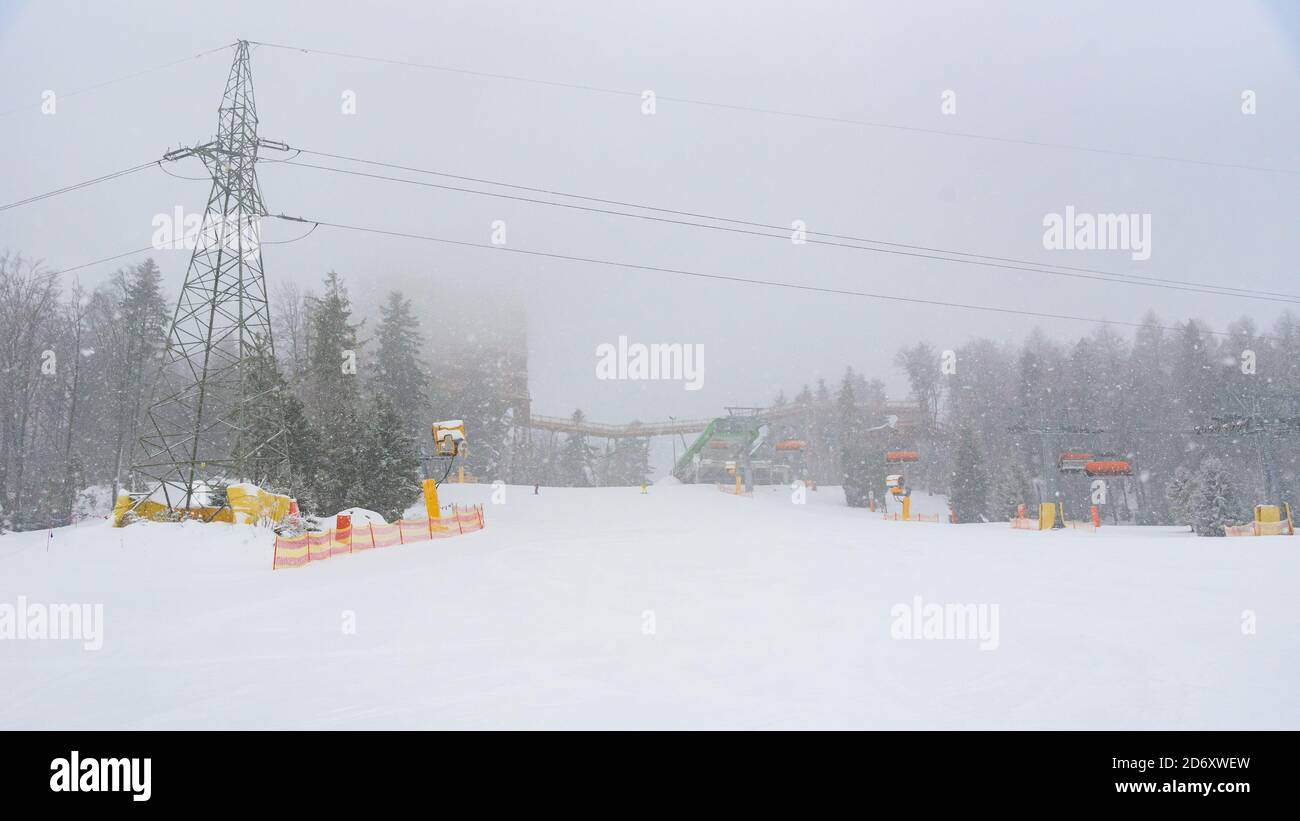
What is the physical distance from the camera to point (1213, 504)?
28.6m

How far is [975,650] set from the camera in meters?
8.14

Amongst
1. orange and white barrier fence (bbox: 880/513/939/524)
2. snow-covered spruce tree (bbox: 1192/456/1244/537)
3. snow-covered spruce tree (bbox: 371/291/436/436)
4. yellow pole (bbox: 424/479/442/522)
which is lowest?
orange and white barrier fence (bbox: 880/513/939/524)

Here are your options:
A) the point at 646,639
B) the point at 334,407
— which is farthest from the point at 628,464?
the point at 646,639

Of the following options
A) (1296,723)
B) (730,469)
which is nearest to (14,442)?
(730,469)

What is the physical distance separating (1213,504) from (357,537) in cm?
3411

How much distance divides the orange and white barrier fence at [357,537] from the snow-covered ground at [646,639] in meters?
0.73

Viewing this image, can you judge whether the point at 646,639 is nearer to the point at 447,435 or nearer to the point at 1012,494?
the point at 447,435

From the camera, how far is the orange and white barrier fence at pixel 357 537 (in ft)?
54.7

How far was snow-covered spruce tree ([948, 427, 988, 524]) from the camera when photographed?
1865 inches

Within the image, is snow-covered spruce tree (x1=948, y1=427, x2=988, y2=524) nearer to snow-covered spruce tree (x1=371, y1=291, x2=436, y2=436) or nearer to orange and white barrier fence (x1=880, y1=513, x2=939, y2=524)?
orange and white barrier fence (x1=880, y1=513, x2=939, y2=524)

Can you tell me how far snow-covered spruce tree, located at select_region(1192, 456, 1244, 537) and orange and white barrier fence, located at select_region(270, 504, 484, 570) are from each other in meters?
29.8

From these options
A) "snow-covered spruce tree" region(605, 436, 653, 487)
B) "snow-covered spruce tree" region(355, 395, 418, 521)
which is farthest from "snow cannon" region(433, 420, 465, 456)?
"snow-covered spruce tree" region(605, 436, 653, 487)
